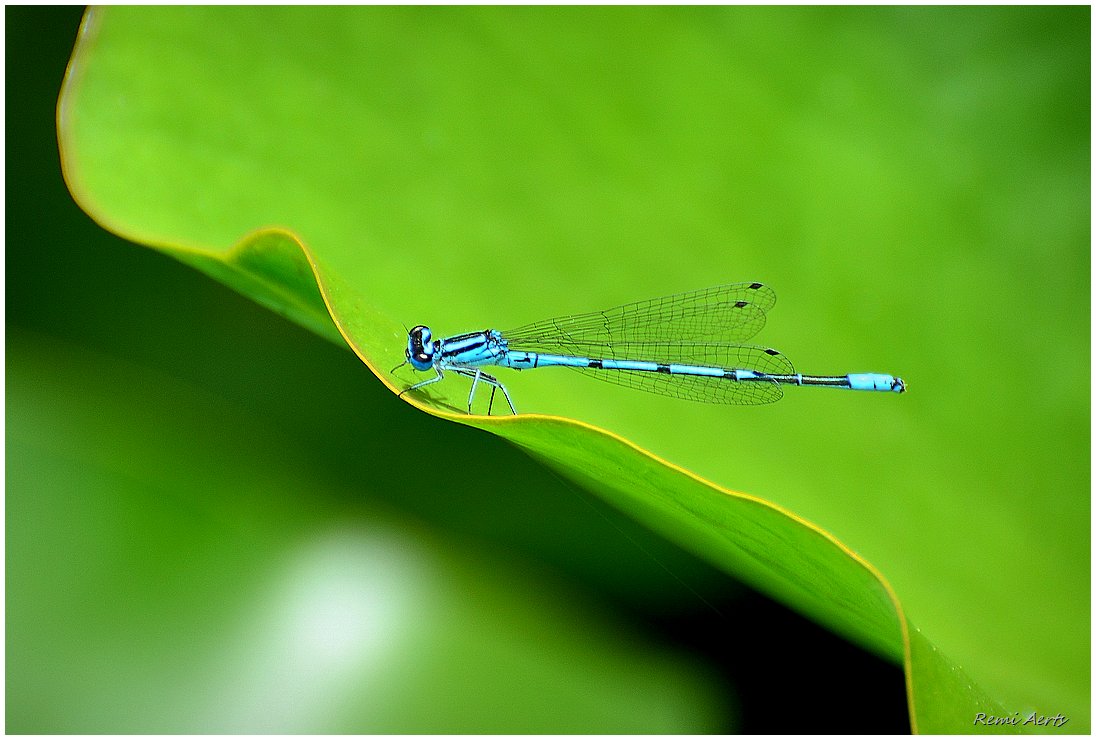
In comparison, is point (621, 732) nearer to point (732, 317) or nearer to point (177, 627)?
point (177, 627)

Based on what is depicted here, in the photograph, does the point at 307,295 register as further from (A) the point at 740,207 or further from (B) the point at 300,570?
(A) the point at 740,207

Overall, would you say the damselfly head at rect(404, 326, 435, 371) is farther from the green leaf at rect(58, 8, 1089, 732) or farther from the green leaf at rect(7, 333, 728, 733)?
the green leaf at rect(7, 333, 728, 733)

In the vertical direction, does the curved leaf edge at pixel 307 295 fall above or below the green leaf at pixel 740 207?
below

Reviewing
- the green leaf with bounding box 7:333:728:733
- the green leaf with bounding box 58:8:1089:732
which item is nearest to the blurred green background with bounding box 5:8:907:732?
the green leaf with bounding box 7:333:728:733

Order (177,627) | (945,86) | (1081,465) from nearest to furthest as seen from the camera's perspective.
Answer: (177,627), (1081,465), (945,86)

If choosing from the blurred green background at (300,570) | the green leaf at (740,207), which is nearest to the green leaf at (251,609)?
the blurred green background at (300,570)

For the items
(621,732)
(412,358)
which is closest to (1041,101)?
(412,358)

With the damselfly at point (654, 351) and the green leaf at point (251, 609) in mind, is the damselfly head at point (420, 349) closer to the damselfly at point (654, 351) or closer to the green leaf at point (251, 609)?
the damselfly at point (654, 351)
